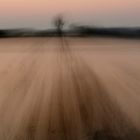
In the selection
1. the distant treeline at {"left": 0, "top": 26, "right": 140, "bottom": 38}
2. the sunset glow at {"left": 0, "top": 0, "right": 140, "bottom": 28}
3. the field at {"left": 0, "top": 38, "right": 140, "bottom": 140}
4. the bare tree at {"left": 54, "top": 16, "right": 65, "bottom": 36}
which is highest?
the sunset glow at {"left": 0, "top": 0, "right": 140, "bottom": 28}

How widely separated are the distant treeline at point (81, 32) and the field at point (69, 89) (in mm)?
12

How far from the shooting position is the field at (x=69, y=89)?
1.46 ft

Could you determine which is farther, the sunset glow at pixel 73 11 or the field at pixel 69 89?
the sunset glow at pixel 73 11

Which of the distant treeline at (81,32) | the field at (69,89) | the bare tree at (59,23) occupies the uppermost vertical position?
the bare tree at (59,23)

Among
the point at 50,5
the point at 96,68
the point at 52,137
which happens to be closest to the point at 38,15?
the point at 50,5

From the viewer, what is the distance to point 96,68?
57cm

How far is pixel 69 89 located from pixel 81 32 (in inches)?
6.1

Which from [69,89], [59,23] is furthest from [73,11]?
[69,89]

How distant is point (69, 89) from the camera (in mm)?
518

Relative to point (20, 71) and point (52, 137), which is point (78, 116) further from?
point (20, 71)

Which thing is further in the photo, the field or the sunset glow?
the sunset glow

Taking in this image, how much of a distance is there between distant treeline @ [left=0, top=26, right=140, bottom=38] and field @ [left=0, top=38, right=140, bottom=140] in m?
0.01

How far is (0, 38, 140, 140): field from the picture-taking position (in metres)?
0.45

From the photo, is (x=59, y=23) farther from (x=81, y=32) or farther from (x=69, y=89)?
(x=69, y=89)
